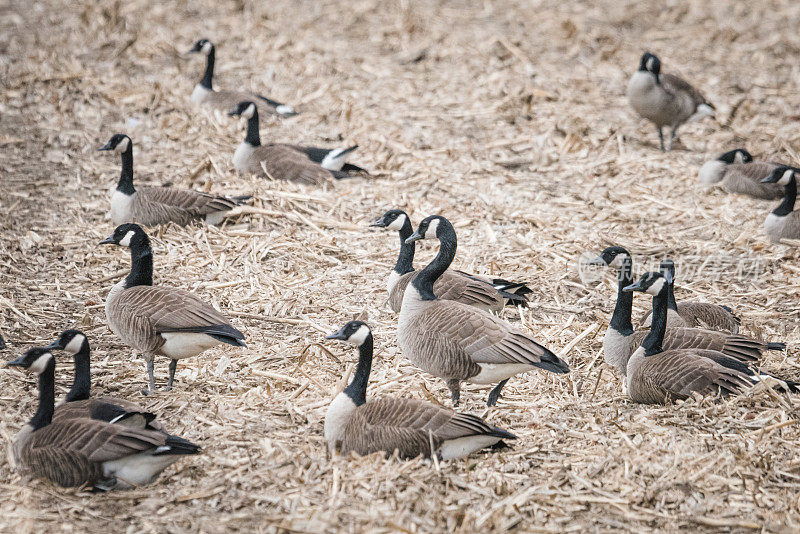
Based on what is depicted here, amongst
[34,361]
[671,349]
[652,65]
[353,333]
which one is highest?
Answer: [652,65]

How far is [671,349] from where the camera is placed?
20.5 feet

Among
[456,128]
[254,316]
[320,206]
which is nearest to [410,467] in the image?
[254,316]

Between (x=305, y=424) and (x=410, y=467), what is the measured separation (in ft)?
3.21

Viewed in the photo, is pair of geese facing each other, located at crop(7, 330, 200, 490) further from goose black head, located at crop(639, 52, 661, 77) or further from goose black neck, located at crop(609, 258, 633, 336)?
goose black head, located at crop(639, 52, 661, 77)

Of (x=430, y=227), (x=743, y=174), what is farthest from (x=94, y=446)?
(x=743, y=174)

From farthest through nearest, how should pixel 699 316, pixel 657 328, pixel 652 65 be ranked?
pixel 652 65 < pixel 699 316 < pixel 657 328

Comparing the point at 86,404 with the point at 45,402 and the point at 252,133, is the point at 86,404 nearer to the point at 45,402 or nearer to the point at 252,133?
the point at 45,402

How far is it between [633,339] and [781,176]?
432cm

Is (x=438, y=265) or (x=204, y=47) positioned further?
(x=204, y=47)

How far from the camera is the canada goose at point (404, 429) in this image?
5098 millimetres

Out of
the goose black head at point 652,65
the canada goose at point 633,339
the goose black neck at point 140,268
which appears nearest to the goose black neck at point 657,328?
the canada goose at point 633,339

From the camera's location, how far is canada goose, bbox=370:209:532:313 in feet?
23.6

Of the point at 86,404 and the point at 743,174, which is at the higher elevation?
the point at 743,174

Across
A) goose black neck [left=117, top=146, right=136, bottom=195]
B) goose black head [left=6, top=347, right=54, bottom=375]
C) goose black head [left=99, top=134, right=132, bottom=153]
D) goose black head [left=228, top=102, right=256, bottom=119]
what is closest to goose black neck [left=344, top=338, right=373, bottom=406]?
goose black head [left=6, top=347, right=54, bottom=375]
